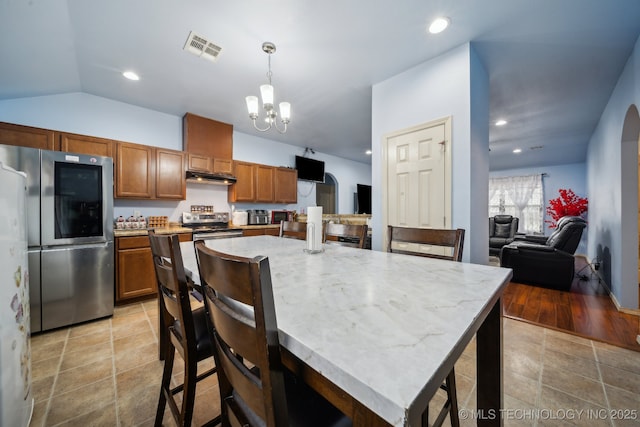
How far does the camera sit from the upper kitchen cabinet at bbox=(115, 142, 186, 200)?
307 cm

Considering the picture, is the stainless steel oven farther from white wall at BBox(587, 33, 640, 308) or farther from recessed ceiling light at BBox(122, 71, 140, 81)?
white wall at BBox(587, 33, 640, 308)

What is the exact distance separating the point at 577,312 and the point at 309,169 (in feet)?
15.6

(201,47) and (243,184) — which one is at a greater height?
(201,47)

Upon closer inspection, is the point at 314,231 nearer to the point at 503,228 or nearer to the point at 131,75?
the point at 131,75

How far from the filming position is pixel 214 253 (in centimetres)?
60

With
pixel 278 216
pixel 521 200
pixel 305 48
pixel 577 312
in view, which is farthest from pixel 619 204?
pixel 521 200

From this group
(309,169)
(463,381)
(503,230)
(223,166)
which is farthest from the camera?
(503,230)

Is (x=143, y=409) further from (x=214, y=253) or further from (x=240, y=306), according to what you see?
(x=214, y=253)

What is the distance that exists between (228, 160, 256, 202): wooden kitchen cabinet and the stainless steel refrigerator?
180 centimetres

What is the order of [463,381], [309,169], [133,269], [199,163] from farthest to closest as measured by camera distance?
[309,169]
[199,163]
[133,269]
[463,381]

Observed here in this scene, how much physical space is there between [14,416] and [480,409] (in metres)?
1.99

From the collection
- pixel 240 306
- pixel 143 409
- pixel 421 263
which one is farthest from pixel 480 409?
pixel 143 409

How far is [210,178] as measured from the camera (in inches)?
152

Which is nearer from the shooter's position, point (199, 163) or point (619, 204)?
point (619, 204)
